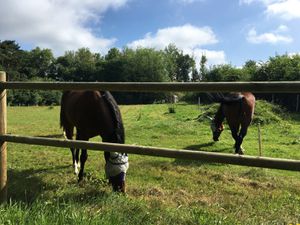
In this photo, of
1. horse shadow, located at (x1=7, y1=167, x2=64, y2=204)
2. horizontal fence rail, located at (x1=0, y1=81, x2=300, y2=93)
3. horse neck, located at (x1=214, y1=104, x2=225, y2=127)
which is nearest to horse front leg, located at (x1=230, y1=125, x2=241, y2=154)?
horse neck, located at (x1=214, y1=104, x2=225, y2=127)

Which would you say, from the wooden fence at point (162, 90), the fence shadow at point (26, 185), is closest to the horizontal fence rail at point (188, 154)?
the wooden fence at point (162, 90)

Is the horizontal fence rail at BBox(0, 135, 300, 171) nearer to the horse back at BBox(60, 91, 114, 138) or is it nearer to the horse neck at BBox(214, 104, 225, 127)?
the horse back at BBox(60, 91, 114, 138)

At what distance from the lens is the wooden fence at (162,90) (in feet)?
11.0

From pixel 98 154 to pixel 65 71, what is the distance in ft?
270

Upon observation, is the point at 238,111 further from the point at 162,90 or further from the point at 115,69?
the point at 115,69

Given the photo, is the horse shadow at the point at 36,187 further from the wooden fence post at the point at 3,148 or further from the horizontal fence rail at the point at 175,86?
the horizontal fence rail at the point at 175,86

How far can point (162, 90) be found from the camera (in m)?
3.87

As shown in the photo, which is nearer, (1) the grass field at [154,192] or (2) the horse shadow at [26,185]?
(1) the grass field at [154,192]

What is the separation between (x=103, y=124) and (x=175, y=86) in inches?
113

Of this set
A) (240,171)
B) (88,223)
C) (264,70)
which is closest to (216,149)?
(240,171)

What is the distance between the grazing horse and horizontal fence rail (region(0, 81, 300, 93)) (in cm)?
151

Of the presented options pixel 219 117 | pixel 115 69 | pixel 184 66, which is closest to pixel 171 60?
pixel 184 66

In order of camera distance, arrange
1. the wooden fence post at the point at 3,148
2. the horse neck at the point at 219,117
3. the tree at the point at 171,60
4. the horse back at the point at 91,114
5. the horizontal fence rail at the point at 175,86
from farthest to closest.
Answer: the tree at the point at 171,60 < the horse neck at the point at 219,117 < the horse back at the point at 91,114 < the wooden fence post at the point at 3,148 < the horizontal fence rail at the point at 175,86

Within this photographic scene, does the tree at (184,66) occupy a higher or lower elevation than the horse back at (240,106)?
higher
